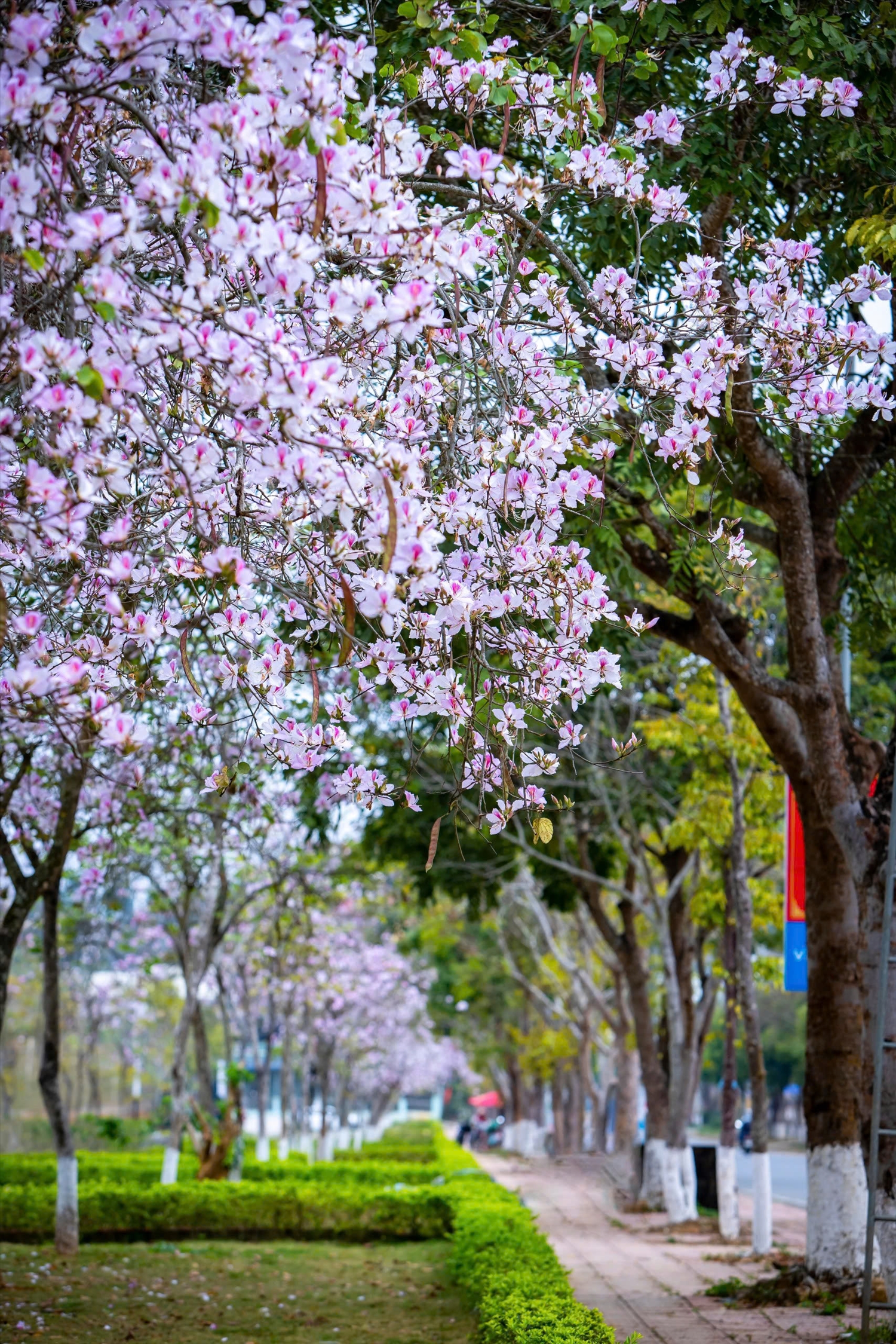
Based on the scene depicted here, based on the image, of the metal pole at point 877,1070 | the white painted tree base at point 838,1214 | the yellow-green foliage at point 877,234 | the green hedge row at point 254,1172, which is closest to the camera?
the yellow-green foliage at point 877,234

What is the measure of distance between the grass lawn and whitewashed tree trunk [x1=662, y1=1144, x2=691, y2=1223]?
271cm

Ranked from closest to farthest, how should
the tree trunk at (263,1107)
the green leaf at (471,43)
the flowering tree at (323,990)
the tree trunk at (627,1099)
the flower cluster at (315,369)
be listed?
the flower cluster at (315,369) → the green leaf at (471,43) → the flowering tree at (323,990) → the tree trunk at (627,1099) → the tree trunk at (263,1107)

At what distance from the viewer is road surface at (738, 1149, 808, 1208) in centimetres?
2216

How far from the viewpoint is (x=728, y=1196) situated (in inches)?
495

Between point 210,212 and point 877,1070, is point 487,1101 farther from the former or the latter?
point 210,212

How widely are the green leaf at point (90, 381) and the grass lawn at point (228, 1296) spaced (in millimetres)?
5901

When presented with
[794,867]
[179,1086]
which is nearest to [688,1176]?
[179,1086]

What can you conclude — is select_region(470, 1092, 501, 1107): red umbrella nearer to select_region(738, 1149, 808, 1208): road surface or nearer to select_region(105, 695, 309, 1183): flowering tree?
select_region(738, 1149, 808, 1208): road surface

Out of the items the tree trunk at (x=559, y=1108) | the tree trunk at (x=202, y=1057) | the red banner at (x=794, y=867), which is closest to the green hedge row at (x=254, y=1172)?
the tree trunk at (x=202, y=1057)

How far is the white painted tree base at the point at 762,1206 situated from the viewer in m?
10.8

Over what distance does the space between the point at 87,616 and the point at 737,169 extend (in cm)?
354

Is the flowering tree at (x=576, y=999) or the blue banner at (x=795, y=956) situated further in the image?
the flowering tree at (x=576, y=999)

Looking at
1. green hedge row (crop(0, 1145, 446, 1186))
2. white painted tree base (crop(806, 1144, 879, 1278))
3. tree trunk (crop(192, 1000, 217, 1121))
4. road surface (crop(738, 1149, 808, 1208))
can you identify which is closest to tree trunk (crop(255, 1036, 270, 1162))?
tree trunk (crop(192, 1000, 217, 1121))

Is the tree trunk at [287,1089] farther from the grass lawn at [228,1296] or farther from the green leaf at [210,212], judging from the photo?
the green leaf at [210,212]
